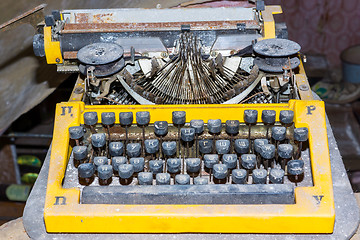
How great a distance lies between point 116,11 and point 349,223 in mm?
2048

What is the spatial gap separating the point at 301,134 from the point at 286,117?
0.14 m

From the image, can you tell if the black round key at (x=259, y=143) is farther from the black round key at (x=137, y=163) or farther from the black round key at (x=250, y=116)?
the black round key at (x=137, y=163)

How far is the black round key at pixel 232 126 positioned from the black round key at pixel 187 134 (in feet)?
0.66

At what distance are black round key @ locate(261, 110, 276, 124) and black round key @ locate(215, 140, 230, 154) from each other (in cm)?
25

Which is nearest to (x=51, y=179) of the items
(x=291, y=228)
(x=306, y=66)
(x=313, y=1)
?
(x=291, y=228)

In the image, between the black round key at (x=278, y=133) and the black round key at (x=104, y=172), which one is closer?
the black round key at (x=104, y=172)

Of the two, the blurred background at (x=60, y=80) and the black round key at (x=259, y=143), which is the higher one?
the black round key at (x=259, y=143)

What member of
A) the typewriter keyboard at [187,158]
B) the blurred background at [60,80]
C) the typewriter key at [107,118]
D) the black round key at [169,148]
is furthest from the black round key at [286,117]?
the blurred background at [60,80]

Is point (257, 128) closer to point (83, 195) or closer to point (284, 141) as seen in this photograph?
point (284, 141)

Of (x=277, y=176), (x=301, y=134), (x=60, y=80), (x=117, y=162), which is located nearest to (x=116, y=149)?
(x=117, y=162)

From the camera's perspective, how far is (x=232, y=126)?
122 inches

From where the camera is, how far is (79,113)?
3.21 meters

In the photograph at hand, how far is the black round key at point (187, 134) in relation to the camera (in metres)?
3.03

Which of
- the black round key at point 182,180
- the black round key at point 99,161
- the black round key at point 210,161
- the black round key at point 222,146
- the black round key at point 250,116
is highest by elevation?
the black round key at point 250,116
